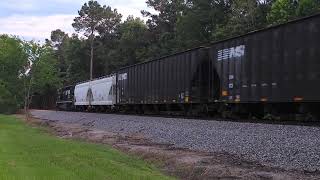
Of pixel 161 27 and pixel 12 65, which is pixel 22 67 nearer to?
pixel 12 65

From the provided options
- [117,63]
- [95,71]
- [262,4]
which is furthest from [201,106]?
[95,71]

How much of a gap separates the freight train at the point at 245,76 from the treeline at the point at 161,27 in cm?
1863

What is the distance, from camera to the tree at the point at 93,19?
114m

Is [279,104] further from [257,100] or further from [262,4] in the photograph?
[262,4]

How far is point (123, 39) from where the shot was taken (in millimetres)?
96625

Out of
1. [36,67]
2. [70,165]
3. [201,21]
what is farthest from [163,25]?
[70,165]

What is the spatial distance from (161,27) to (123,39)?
7162 millimetres

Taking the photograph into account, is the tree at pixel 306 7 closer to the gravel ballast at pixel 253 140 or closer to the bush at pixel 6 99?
the bush at pixel 6 99

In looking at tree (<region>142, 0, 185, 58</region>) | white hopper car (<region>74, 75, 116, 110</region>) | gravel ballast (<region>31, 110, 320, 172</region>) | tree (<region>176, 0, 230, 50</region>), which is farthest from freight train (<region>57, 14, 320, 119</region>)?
tree (<region>142, 0, 185, 58</region>)

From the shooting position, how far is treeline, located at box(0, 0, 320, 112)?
50.9 m

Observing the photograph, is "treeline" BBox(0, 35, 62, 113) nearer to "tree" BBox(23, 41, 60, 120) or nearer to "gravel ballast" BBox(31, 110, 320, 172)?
"tree" BBox(23, 41, 60, 120)

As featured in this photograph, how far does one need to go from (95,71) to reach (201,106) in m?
83.6

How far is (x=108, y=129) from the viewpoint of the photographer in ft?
92.8

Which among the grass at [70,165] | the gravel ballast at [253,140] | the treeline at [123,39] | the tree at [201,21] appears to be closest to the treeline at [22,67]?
the treeline at [123,39]
